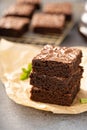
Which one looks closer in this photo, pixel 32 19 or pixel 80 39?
pixel 80 39

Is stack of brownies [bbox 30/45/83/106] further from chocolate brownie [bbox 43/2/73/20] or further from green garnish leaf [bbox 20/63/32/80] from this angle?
A: chocolate brownie [bbox 43/2/73/20]

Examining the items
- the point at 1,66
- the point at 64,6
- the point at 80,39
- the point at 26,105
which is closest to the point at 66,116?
the point at 26,105

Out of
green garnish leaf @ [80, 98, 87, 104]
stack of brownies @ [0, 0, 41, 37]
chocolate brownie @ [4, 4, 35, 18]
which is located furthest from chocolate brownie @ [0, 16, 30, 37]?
green garnish leaf @ [80, 98, 87, 104]

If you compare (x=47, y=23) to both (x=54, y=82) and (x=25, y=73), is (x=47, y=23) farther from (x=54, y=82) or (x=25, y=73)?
(x=54, y=82)

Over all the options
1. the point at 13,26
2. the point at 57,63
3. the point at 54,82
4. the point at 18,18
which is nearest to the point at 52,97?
the point at 54,82

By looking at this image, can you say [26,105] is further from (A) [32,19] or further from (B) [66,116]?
(A) [32,19]

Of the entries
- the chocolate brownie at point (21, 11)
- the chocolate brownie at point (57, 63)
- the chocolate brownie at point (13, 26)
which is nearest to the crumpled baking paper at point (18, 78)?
the chocolate brownie at point (57, 63)
